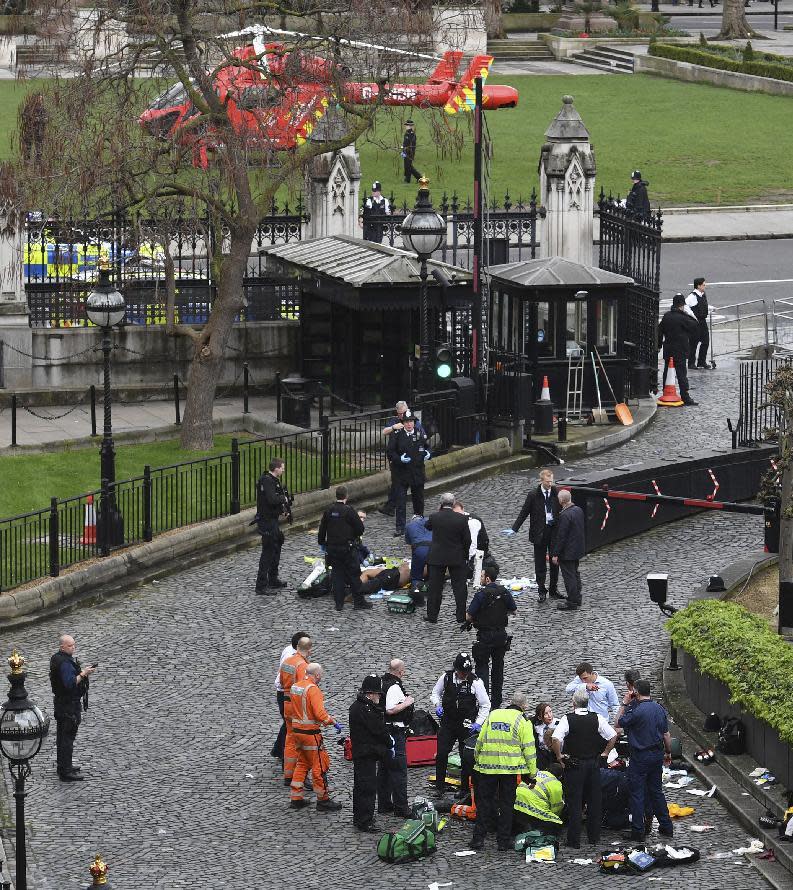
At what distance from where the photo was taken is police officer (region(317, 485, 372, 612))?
22.7 metres

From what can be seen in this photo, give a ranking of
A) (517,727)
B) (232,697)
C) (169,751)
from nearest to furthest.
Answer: (517,727) < (169,751) < (232,697)

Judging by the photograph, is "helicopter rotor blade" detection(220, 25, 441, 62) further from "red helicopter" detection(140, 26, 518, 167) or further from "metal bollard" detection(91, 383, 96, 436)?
"metal bollard" detection(91, 383, 96, 436)

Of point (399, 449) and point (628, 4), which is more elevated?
point (628, 4)

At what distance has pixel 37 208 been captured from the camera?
103ft

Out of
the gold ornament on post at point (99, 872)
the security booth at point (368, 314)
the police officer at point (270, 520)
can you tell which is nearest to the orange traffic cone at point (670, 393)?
the security booth at point (368, 314)

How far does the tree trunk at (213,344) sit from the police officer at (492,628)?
35.3ft

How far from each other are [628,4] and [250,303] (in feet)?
156

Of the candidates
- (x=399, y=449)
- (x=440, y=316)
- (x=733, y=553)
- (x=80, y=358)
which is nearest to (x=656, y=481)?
(x=733, y=553)

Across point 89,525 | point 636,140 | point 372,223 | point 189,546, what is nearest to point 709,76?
point 636,140

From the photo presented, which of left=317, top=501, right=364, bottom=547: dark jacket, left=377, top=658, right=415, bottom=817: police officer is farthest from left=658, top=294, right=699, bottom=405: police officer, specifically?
left=377, top=658, right=415, bottom=817: police officer

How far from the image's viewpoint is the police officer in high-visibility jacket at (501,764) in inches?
674

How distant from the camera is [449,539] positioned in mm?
22625

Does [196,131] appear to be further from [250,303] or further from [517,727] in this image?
[517,727]

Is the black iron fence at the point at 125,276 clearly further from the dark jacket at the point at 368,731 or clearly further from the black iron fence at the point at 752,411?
the dark jacket at the point at 368,731
